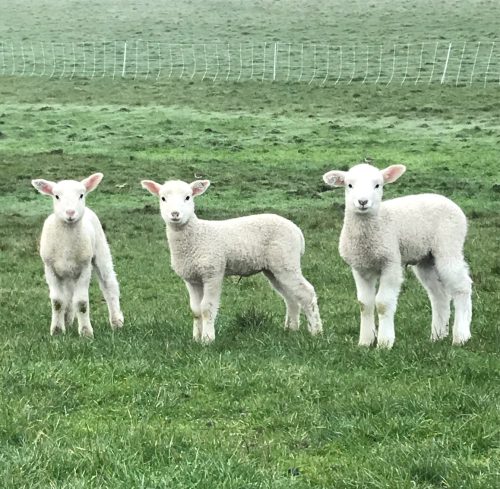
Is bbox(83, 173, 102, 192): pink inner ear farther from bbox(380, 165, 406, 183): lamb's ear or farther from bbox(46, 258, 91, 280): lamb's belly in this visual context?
bbox(380, 165, 406, 183): lamb's ear

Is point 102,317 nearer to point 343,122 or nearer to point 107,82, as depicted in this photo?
point 343,122

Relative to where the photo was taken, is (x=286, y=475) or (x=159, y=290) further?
(x=159, y=290)

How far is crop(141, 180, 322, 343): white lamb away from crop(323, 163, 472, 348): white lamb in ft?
2.89

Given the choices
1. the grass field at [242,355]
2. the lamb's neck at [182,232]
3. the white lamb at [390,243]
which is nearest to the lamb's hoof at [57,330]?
the grass field at [242,355]

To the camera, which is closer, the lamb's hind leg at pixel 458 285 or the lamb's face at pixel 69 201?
the lamb's hind leg at pixel 458 285

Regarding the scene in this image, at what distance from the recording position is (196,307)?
9508 mm

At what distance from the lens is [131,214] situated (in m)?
22.4

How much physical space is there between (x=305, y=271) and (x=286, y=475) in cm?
1018

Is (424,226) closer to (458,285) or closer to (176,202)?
(458,285)

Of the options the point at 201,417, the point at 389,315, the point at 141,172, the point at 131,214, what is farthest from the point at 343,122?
the point at 201,417

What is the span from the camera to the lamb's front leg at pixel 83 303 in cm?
988

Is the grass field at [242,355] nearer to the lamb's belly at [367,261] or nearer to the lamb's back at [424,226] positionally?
the lamb's belly at [367,261]

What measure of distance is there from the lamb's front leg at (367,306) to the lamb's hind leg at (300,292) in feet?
2.64

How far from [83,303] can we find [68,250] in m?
0.65
